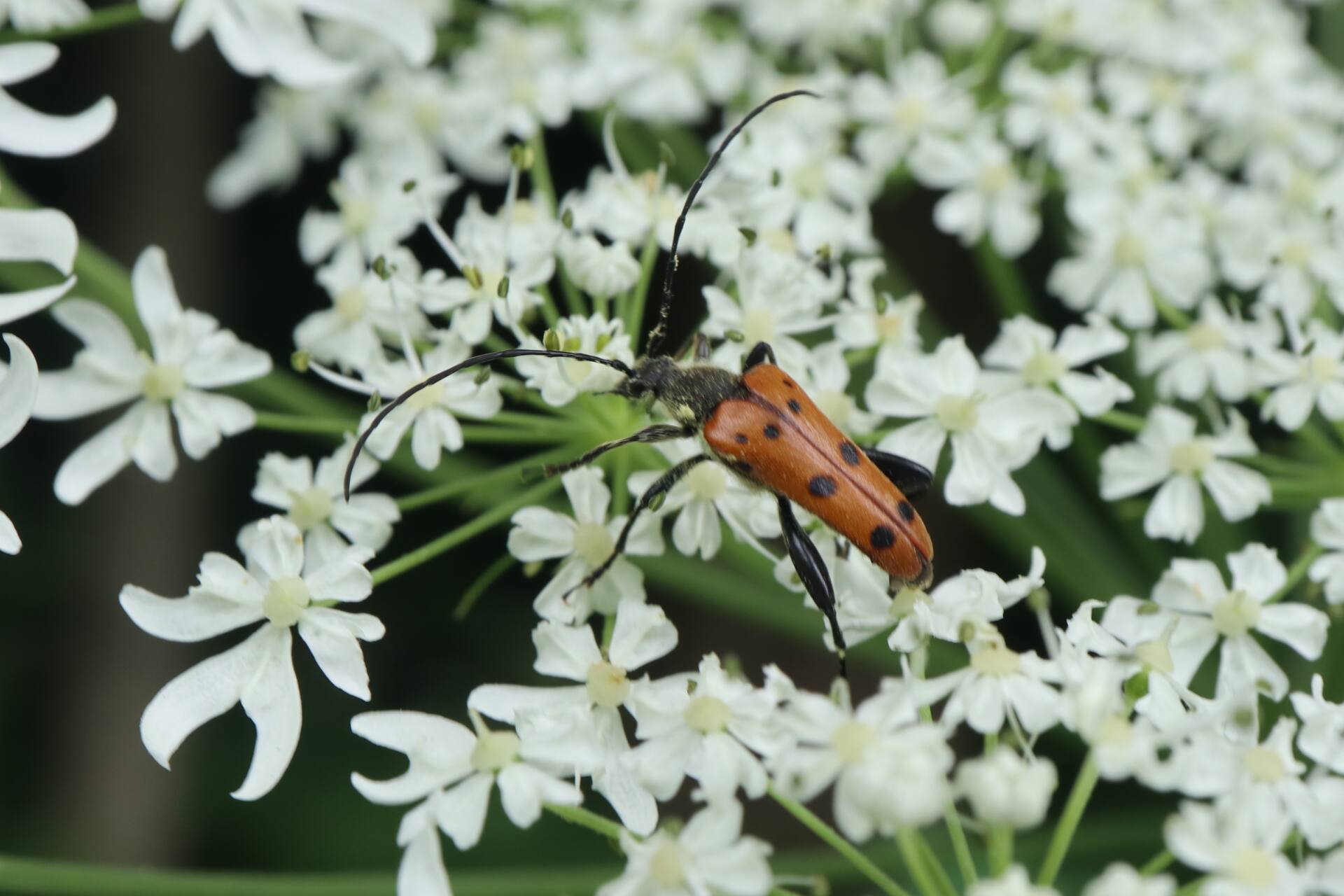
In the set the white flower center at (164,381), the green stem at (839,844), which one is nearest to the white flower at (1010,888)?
the green stem at (839,844)

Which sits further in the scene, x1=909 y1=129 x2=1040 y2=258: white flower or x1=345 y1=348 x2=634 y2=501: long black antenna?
x1=909 y1=129 x2=1040 y2=258: white flower

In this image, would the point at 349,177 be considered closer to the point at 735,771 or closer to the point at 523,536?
the point at 523,536

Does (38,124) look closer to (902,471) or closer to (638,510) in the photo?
(638,510)

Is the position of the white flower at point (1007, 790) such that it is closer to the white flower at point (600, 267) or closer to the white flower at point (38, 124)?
the white flower at point (600, 267)

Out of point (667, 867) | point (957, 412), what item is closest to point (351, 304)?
point (957, 412)

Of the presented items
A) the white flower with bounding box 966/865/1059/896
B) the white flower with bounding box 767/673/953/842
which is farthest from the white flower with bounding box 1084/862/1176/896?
the white flower with bounding box 767/673/953/842

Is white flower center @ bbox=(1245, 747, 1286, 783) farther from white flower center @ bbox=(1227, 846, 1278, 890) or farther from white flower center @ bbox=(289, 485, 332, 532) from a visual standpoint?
white flower center @ bbox=(289, 485, 332, 532)

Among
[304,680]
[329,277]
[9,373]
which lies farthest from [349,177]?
[304,680]
